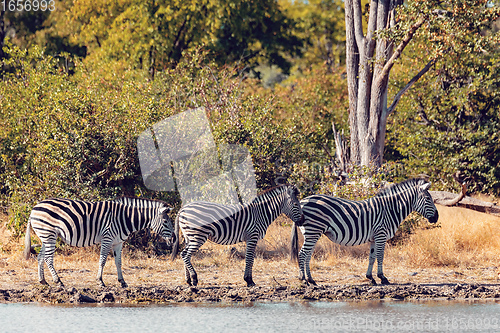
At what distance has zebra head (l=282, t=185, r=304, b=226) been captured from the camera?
444 inches

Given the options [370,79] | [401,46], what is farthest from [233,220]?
[370,79]

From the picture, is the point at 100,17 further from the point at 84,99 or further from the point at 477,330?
the point at 477,330

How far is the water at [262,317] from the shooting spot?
816cm

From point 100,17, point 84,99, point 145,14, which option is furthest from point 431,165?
point 100,17

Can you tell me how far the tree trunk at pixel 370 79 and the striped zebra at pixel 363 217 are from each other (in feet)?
14.6

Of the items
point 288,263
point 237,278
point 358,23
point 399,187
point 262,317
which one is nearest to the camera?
point 262,317

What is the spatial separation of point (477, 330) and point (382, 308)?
1620 millimetres

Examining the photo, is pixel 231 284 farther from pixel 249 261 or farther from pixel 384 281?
pixel 384 281

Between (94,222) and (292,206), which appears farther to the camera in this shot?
(292,206)

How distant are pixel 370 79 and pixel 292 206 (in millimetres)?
7477

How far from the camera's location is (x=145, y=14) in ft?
88.7

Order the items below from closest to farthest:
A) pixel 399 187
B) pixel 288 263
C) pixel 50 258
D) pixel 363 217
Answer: pixel 50 258, pixel 363 217, pixel 399 187, pixel 288 263

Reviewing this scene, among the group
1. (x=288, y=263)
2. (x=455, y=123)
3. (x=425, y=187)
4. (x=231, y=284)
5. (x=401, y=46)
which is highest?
(x=401, y=46)

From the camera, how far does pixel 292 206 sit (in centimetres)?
1129
